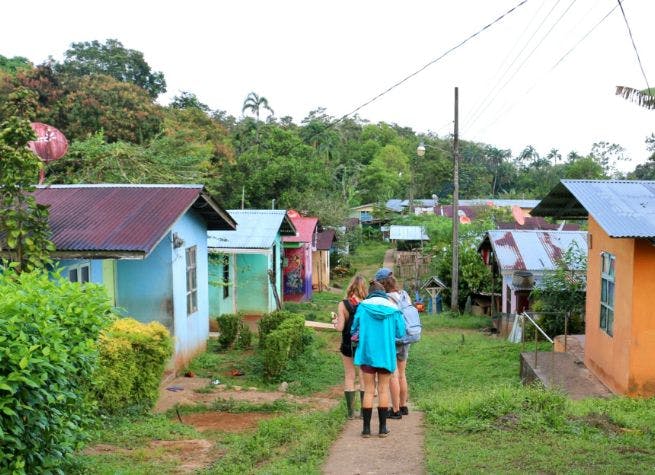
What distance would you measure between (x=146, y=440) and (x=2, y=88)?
24475mm

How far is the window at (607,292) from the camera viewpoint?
10.8 meters

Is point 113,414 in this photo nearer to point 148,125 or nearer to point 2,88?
point 148,125

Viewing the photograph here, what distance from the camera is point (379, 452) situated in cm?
599

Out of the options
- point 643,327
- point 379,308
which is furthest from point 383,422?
point 643,327

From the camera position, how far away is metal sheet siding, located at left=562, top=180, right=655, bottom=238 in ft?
30.1

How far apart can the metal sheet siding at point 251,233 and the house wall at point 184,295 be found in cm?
482

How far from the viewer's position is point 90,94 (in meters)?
27.1

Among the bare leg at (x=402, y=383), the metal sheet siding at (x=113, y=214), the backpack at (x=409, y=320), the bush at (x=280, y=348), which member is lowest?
the bush at (x=280, y=348)

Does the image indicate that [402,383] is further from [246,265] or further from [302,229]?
[302,229]

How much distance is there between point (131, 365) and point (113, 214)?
13.0 ft

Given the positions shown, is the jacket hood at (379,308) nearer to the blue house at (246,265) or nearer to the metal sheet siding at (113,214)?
the metal sheet siding at (113,214)

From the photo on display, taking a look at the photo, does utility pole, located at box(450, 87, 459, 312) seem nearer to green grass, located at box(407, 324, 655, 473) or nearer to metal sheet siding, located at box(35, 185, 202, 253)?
metal sheet siding, located at box(35, 185, 202, 253)

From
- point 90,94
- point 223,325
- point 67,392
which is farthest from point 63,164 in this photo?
point 67,392

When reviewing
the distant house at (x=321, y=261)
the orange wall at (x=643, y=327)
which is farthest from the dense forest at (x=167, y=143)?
the orange wall at (x=643, y=327)
